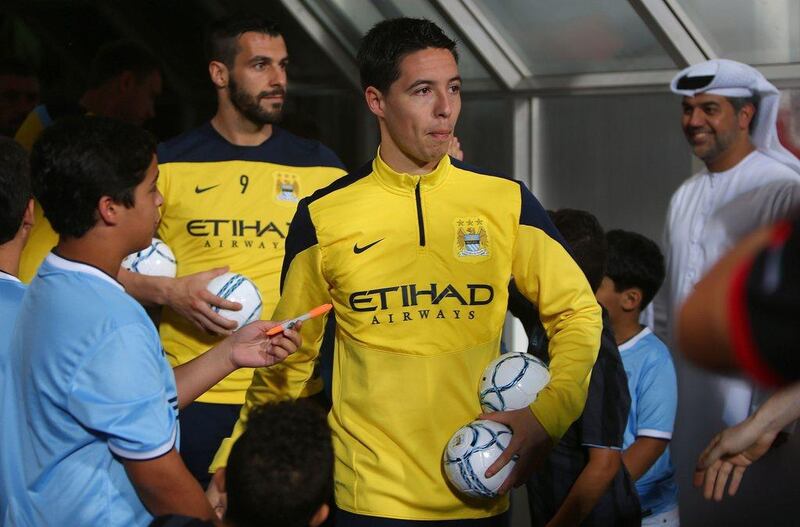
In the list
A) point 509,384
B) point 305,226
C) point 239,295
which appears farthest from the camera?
point 239,295

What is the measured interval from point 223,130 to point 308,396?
1.61 meters

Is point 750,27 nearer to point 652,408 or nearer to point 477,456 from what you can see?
point 652,408

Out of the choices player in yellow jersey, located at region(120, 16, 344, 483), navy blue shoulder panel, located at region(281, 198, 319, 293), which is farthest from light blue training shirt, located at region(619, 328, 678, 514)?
navy blue shoulder panel, located at region(281, 198, 319, 293)

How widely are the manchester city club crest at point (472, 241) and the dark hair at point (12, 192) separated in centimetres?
108

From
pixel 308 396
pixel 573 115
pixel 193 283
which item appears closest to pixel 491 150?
pixel 573 115

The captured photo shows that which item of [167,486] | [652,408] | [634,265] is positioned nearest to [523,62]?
[634,265]

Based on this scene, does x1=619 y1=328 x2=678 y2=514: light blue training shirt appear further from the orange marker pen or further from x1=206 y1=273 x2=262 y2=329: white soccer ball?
the orange marker pen

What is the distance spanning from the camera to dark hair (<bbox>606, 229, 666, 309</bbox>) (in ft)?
13.6

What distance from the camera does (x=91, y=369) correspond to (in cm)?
234

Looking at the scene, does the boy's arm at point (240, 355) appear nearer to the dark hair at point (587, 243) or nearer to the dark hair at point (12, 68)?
the dark hair at point (587, 243)

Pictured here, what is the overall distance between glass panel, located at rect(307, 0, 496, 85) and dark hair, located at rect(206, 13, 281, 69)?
1455 millimetres

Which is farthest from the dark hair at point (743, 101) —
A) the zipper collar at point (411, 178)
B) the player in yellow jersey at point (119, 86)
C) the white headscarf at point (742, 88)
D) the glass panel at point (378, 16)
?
the player in yellow jersey at point (119, 86)

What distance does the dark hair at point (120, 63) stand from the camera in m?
5.54

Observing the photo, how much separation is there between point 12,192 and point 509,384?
1.31 m
